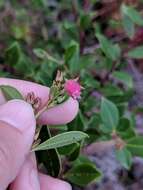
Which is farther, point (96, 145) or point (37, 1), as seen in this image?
point (37, 1)

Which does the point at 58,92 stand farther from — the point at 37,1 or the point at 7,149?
the point at 37,1

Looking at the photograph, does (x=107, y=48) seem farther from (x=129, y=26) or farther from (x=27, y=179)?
(x=27, y=179)

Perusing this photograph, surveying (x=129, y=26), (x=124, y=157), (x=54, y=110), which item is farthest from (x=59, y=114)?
(x=129, y=26)

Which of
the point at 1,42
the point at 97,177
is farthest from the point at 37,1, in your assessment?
the point at 97,177

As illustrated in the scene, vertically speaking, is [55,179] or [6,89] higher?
[6,89]

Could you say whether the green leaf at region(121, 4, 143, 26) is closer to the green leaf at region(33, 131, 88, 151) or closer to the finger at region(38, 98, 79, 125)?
the finger at region(38, 98, 79, 125)

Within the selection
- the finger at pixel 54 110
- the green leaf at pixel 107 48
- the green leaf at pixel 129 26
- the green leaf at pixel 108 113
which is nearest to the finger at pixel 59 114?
the finger at pixel 54 110
